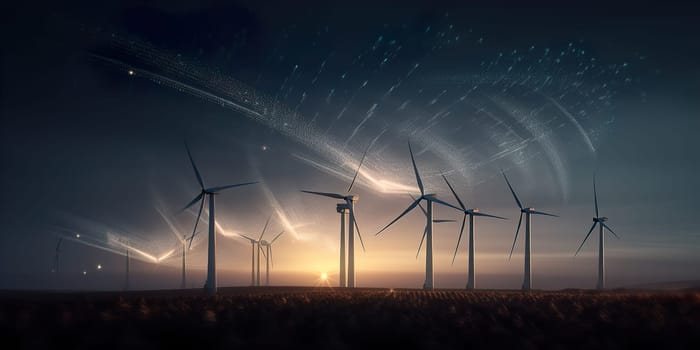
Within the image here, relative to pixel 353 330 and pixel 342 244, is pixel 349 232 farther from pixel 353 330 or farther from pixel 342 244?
pixel 353 330

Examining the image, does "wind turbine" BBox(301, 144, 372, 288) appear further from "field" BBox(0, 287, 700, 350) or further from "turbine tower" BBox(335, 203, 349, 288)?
"field" BBox(0, 287, 700, 350)

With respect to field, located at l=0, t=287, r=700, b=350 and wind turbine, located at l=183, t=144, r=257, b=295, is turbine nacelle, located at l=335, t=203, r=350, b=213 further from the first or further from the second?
field, located at l=0, t=287, r=700, b=350

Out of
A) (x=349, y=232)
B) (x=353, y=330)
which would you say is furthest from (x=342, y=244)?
(x=353, y=330)

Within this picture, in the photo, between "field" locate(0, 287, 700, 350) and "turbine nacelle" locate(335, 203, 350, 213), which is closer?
"field" locate(0, 287, 700, 350)

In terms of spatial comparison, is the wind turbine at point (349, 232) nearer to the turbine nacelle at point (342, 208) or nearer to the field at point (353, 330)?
the turbine nacelle at point (342, 208)

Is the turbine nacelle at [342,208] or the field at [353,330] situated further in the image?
the turbine nacelle at [342,208]

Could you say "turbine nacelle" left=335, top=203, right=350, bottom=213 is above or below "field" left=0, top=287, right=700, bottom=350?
above

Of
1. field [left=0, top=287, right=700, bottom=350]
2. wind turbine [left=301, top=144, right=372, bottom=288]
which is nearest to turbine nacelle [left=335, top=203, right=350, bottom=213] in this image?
wind turbine [left=301, top=144, right=372, bottom=288]

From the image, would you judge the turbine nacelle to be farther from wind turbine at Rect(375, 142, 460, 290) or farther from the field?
the field

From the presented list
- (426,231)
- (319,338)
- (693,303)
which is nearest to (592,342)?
(319,338)

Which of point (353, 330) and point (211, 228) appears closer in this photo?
point (353, 330)

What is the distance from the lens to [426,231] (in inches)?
4232

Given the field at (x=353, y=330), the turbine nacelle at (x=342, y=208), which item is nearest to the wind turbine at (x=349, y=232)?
the turbine nacelle at (x=342, y=208)

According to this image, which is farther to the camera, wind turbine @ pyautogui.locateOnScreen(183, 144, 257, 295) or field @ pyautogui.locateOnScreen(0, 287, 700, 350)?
wind turbine @ pyautogui.locateOnScreen(183, 144, 257, 295)
